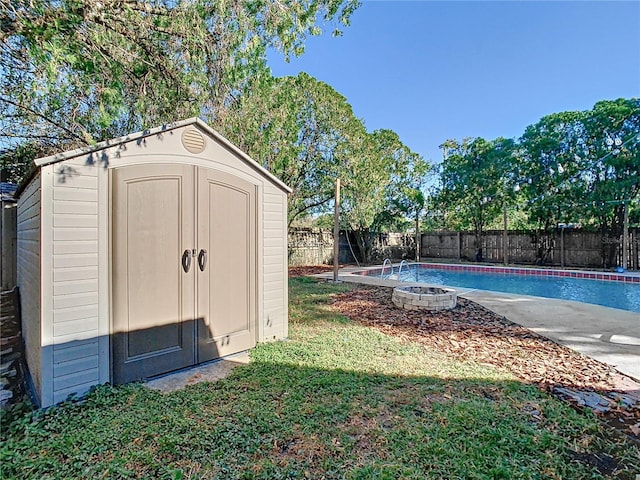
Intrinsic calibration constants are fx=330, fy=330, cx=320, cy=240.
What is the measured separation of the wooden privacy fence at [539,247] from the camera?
11.5 metres

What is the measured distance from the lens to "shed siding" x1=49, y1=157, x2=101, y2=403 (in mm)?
2332

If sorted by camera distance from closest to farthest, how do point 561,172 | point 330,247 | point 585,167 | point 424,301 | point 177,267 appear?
point 177,267
point 424,301
point 585,167
point 561,172
point 330,247

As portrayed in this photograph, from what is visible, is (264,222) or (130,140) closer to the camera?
(130,140)

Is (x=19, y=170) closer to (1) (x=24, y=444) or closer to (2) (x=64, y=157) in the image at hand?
(2) (x=64, y=157)

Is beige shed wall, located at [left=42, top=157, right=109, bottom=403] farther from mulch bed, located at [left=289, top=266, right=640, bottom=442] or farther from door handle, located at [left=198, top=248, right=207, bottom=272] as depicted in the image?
mulch bed, located at [left=289, top=266, right=640, bottom=442]

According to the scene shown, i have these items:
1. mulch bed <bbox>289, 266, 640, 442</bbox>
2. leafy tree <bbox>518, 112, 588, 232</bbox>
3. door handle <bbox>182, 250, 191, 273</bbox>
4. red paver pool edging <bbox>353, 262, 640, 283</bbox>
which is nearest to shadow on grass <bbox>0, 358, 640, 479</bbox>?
mulch bed <bbox>289, 266, 640, 442</bbox>

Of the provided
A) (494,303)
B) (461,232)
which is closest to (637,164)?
(461,232)

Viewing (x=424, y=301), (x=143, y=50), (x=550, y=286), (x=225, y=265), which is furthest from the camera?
(x=550, y=286)

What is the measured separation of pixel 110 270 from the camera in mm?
2572

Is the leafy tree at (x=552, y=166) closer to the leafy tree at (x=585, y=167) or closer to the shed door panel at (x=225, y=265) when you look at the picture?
the leafy tree at (x=585, y=167)

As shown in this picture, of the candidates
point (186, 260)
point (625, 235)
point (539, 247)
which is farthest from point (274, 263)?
point (539, 247)

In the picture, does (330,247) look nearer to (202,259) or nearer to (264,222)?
(264,222)

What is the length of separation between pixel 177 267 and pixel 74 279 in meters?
0.74

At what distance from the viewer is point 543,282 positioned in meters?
10.2
